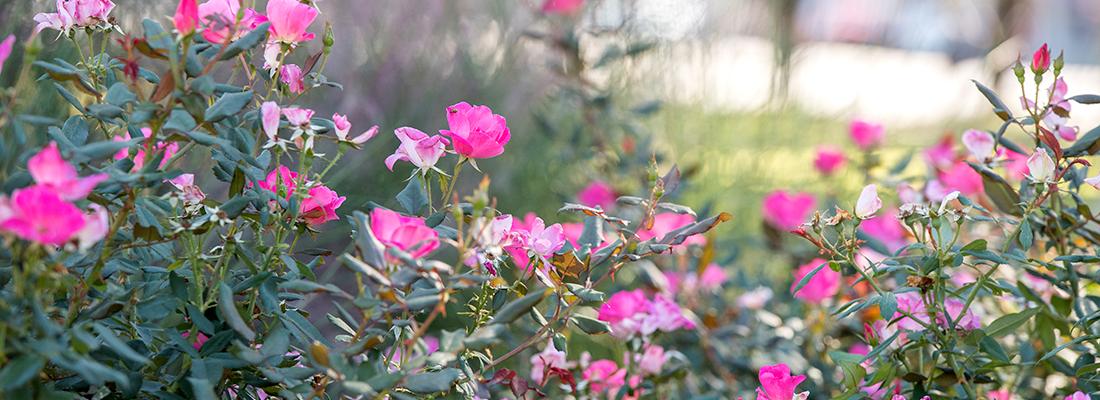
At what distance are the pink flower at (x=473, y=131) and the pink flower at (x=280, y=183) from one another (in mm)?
132

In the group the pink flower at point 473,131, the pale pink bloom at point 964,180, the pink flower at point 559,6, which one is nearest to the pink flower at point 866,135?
the pale pink bloom at point 964,180

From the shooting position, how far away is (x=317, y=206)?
32.1 inches

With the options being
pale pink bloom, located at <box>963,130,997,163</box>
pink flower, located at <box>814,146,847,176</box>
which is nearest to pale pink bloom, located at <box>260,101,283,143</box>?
pale pink bloom, located at <box>963,130,997,163</box>

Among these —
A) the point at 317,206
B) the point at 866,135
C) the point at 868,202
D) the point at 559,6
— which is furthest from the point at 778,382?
the point at 559,6

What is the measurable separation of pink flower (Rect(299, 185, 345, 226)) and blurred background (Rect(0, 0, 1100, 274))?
1.96 ft

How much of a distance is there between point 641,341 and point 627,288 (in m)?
0.99

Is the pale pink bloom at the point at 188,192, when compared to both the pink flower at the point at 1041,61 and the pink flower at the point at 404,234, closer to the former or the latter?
the pink flower at the point at 404,234

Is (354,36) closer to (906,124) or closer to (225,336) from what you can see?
(225,336)

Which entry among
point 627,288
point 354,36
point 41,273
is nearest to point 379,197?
point 354,36

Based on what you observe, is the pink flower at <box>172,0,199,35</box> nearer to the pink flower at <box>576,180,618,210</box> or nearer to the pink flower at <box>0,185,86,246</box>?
the pink flower at <box>0,185,86,246</box>

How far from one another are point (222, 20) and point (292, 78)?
132 mm

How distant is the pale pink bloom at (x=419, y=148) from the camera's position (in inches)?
32.4

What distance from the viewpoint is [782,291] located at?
6.54 ft

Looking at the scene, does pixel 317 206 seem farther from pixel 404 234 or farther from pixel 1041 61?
pixel 1041 61
